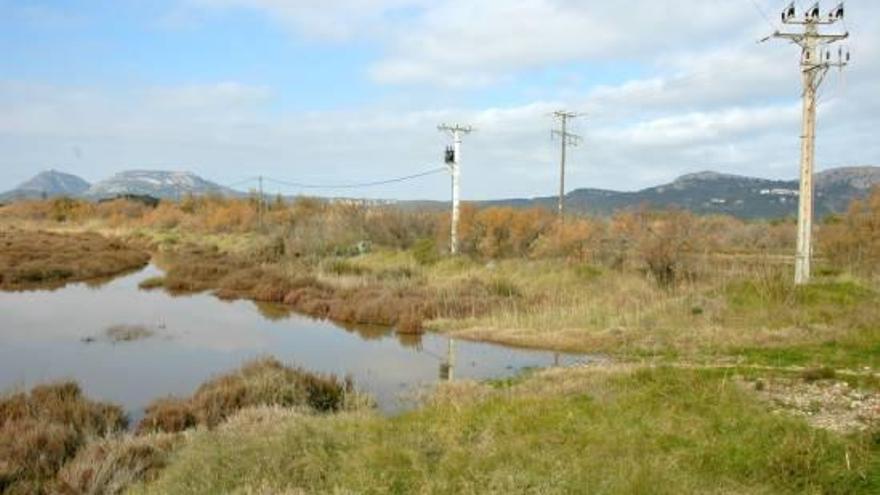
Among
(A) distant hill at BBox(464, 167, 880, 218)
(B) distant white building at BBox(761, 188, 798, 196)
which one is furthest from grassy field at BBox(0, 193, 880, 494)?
(B) distant white building at BBox(761, 188, 798, 196)

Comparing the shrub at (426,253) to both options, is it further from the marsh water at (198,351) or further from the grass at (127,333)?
the grass at (127,333)

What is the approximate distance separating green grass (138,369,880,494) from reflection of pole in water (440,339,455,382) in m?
5.68

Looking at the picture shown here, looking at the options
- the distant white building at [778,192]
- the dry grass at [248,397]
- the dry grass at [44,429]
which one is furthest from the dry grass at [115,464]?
the distant white building at [778,192]

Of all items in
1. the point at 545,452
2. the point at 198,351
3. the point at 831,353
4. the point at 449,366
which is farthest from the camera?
the point at 198,351

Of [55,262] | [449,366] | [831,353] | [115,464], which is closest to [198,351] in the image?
[449,366]

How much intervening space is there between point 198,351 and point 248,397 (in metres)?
7.53

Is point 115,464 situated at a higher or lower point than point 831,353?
lower

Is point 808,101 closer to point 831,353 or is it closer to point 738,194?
point 831,353

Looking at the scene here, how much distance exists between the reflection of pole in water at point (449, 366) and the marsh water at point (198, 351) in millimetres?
115

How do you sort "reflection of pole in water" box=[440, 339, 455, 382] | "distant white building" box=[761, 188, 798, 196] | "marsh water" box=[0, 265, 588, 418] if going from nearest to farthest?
"marsh water" box=[0, 265, 588, 418] < "reflection of pole in water" box=[440, 339, 455, 382] < "distant white building" box=[761, 188, 798, 196]

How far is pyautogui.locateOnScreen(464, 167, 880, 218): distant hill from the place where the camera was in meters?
93.2

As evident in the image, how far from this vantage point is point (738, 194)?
107 metres

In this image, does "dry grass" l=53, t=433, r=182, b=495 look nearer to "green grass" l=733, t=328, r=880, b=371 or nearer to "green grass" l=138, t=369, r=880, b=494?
"green grass" l=138, t=369, r=880, b=494

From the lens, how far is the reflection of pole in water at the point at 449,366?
16987 millimetres
